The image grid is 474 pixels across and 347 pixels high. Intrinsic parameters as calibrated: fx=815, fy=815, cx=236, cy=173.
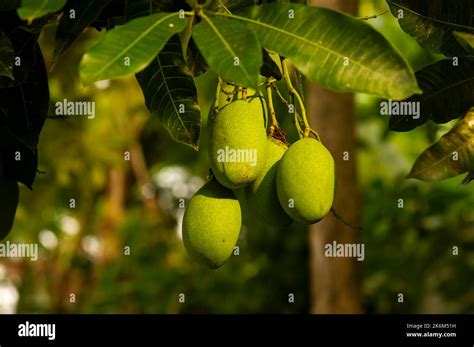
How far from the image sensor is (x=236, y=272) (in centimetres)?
416

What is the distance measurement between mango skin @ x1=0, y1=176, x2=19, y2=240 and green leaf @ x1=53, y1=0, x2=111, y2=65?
1.07 feet

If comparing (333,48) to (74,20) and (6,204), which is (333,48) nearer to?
(74,20)

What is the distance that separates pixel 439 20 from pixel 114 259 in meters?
3.51

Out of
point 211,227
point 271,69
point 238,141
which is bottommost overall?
point 211,227

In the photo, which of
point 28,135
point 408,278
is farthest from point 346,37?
point 408,278

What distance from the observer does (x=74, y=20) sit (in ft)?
3.49

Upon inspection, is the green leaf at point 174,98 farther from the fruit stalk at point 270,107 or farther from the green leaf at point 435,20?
the green leaf at point 435,20

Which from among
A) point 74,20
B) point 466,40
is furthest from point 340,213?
point 74,20

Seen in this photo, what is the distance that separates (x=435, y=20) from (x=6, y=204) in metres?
0.72

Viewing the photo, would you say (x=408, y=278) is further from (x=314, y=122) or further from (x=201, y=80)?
(x=201, y=80)

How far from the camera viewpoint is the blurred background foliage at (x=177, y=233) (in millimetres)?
3879

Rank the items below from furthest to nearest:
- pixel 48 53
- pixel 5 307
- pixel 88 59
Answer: pixel 5 307, pixel 48 53, pixel 88 59

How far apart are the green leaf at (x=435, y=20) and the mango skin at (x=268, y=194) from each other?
27 centimetres

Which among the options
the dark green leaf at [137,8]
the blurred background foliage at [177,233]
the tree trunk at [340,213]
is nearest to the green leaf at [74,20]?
the dark green leaf at [137,8]
